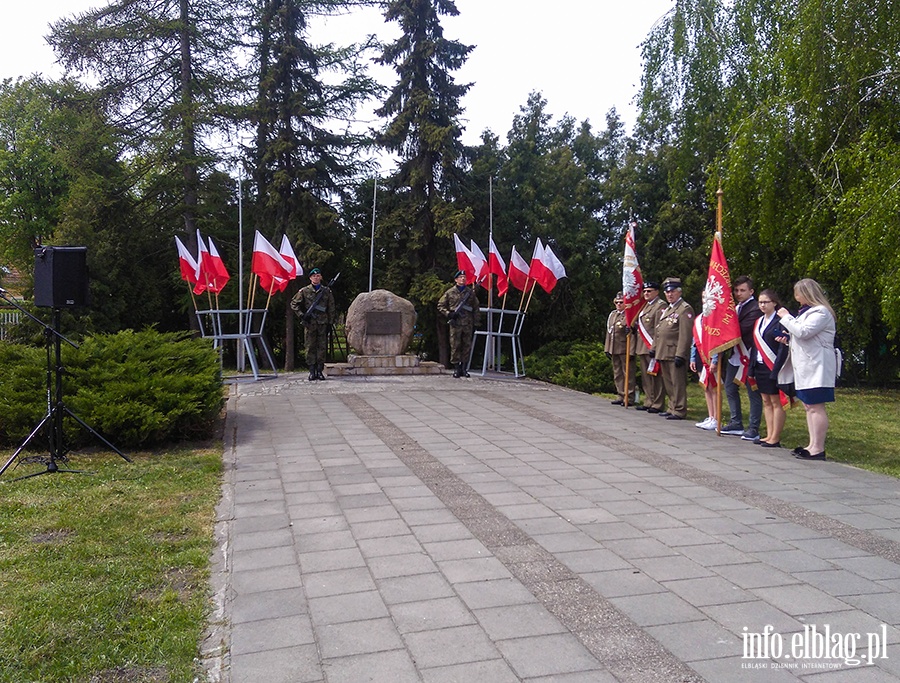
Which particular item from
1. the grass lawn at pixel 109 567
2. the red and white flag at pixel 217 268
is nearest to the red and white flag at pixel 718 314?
the grass lawn at pixel 109 567

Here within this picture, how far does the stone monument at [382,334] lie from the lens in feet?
53.2

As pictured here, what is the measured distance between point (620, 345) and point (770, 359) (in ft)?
13.3

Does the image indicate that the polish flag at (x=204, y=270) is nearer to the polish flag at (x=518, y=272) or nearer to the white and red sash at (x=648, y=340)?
the polish flag at (x=518, y=272)

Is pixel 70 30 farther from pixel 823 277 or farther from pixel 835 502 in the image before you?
pixel 835 502

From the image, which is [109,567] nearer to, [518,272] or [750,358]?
[750,358]

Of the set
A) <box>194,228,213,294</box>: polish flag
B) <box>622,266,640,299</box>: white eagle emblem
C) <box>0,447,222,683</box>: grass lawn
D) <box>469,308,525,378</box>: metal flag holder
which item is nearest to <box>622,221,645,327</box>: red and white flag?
<box>622,266,640,299</box>: white eagle emblem

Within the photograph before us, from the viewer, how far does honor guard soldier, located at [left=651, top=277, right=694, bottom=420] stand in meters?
10.0

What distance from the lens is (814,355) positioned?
7449 millimetres

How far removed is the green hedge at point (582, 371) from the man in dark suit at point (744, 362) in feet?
18.5

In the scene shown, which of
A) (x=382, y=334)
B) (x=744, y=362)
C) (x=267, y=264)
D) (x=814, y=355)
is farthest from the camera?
(x=382, y=334)

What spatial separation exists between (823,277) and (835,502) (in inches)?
429

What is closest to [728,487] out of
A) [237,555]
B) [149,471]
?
[237,555]

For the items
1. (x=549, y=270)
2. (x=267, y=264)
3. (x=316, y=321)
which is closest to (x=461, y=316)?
(x=549, y=270)

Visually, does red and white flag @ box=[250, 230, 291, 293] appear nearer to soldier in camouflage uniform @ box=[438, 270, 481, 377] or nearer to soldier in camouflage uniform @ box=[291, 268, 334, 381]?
soldier in camouflage uniform @ box=[291, 268, 334, 381]
